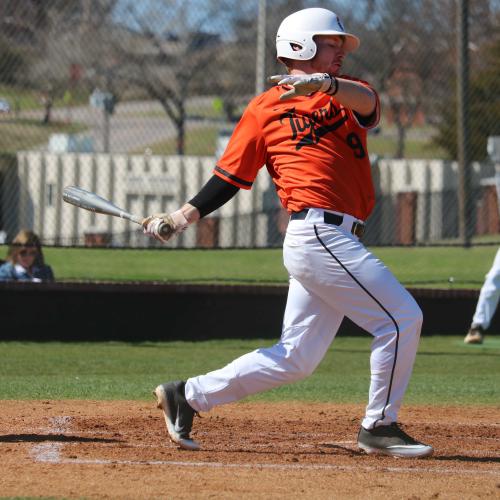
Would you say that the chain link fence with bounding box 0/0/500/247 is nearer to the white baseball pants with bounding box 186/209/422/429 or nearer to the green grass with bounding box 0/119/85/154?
the green grass with bounding box 0/119/85/154

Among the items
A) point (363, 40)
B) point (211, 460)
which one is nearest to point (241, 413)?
point (211, 460)

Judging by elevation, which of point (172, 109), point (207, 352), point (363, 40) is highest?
point (363, 40)

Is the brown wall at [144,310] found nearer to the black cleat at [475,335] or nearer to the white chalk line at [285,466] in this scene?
the black cleat at [475,335]

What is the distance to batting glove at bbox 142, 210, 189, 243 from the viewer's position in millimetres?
5332

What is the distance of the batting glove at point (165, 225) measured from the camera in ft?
17.5

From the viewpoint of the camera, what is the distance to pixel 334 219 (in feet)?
17.2

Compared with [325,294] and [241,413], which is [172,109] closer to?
[241,413]

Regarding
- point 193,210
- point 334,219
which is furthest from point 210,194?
point 334,219

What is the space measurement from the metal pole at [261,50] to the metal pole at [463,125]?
6.77 feet

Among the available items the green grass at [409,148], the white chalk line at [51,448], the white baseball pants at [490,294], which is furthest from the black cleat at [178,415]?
the green grass at [409,148]

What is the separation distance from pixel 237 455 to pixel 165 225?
1.17 metres

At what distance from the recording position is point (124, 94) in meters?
11.0

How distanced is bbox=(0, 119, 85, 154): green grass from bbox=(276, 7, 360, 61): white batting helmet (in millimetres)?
6091

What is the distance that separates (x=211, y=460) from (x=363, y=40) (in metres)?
7.24
